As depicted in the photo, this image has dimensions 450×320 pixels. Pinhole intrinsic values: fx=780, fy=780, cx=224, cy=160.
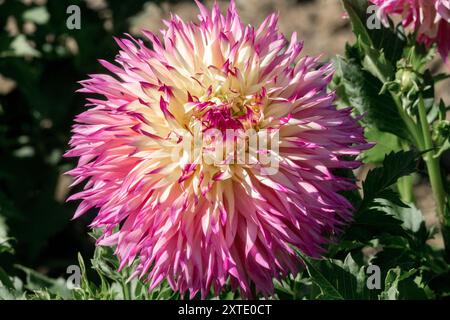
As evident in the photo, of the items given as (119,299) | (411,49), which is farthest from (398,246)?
(119,299)

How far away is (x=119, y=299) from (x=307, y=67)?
0.68 m

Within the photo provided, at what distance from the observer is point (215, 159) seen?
136cm

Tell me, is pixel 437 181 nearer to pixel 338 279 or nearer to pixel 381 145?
pixel 381 145

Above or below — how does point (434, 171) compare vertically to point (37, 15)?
below

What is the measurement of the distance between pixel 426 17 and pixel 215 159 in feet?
2.07

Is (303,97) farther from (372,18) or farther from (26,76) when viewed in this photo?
(26,76)

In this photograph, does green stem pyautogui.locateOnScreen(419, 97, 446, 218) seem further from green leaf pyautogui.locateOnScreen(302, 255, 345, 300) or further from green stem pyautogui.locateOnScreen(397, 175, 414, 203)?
green leaf pyautogui.locateOnScreen(302, 255, 345, 300)

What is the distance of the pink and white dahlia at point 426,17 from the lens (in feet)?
5.39

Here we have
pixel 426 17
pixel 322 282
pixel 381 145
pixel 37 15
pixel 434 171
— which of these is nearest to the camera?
pixel 322 282

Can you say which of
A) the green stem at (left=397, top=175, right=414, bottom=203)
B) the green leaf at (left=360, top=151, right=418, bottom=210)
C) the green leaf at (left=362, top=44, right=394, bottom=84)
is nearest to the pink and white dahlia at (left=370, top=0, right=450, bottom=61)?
the green leaf at (left=362, top=44, right=394, bottom=84)

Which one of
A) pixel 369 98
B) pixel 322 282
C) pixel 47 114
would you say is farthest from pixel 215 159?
pixel 47 114

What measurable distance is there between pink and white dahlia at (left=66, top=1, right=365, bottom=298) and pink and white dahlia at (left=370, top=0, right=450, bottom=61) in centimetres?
30

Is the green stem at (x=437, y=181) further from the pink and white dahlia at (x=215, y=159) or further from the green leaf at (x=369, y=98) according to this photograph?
the pink and white dahlia at (x=215, y=159)

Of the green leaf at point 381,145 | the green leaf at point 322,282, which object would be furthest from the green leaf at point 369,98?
the green leaf at point 322,282
